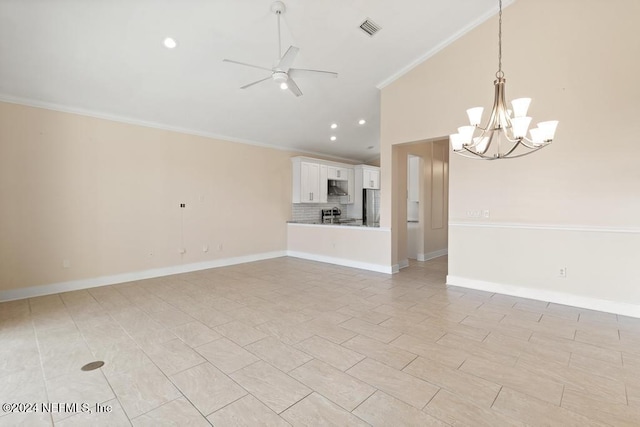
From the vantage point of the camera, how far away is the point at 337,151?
851cm

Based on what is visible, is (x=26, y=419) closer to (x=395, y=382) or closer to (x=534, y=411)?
(x=395, y=382)

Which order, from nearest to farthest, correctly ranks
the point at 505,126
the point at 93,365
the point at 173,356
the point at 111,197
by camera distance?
the point at 93,365 < the point at 173,356 < the point at 505,126 < the point at 111,197

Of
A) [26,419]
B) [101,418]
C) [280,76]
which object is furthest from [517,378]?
[280,76]

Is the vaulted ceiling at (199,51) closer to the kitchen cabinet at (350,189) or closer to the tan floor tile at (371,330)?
A: the kitchen cabinet at (350,189)

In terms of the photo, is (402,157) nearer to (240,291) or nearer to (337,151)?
(337,151)

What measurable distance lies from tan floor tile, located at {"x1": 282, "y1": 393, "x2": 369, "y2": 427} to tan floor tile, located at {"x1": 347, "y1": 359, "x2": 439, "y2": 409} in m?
0.37

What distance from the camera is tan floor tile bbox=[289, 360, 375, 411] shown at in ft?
6.46

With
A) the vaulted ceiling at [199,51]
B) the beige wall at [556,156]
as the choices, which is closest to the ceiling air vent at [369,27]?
the vaulted ceiling at [199,51]

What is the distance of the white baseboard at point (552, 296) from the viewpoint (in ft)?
11.3

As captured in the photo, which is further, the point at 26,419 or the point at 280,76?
the point at 280,76

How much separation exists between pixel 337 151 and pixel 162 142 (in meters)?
4.64

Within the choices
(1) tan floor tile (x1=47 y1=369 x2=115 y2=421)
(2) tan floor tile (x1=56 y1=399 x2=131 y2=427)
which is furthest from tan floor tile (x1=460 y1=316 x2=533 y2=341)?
(1) tan floor tile (x1=47 y1=369 x2=115 y2=421)

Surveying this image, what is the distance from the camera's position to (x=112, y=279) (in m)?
4.92

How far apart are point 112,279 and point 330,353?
4.30 m
